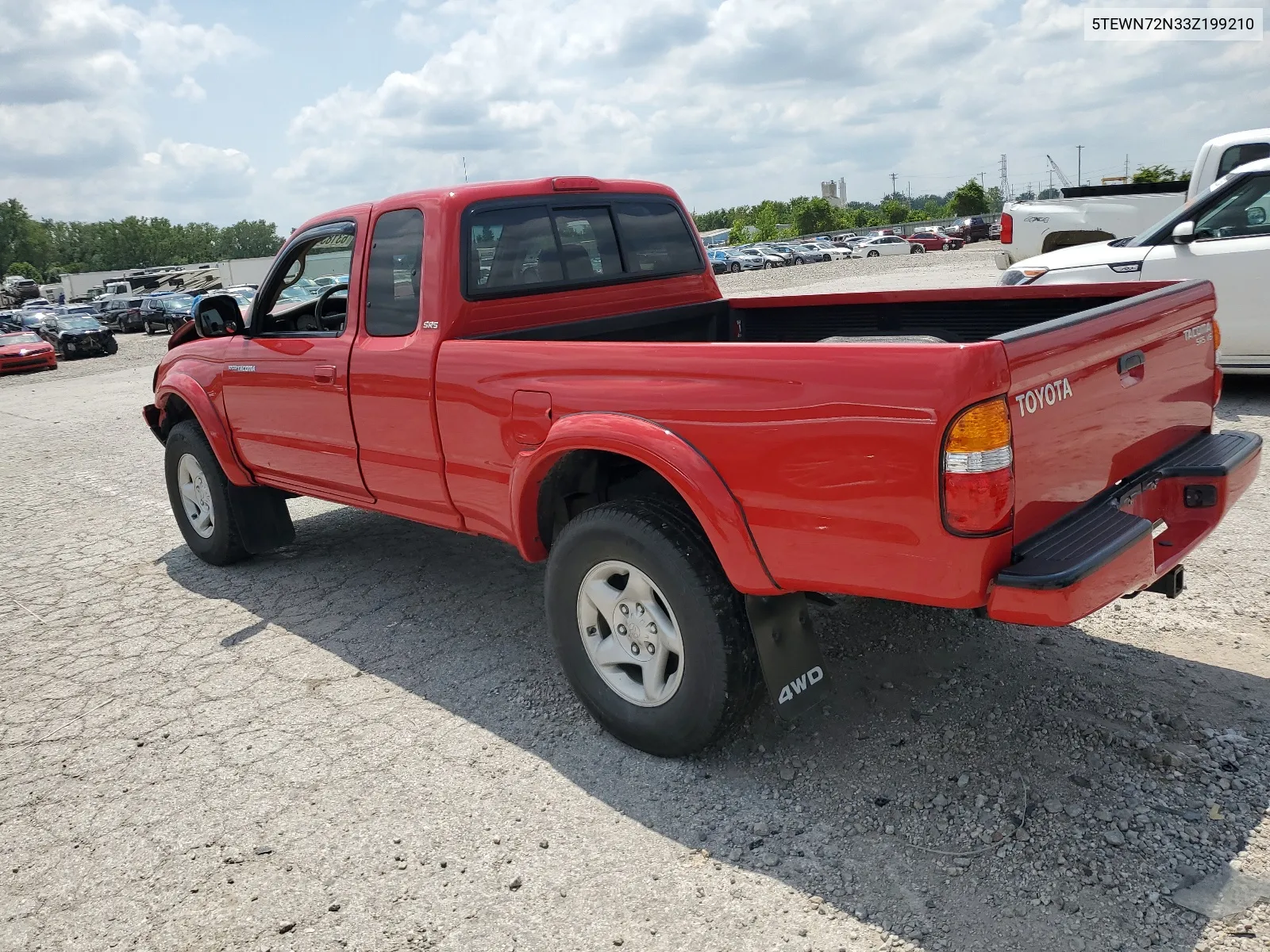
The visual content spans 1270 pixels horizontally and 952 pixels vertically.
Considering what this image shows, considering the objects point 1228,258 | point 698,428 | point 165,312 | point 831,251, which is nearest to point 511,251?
point 698,428

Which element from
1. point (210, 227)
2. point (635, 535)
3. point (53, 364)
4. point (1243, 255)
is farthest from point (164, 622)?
point (210, 227)

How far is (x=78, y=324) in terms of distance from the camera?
96.7ft

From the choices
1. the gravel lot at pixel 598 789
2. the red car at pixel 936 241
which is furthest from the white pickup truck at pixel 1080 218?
the red car at pixel 936 241

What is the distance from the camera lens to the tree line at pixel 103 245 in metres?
148

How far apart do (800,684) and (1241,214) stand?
6.69m

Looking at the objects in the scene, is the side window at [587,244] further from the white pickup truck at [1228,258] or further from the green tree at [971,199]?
the green tree at [971,199]

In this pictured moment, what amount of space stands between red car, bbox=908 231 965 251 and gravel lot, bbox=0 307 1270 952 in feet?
154

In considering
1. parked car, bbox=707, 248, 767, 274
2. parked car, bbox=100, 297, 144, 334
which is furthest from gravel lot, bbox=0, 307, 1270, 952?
parked car, bbox=707, 248, 767, 274

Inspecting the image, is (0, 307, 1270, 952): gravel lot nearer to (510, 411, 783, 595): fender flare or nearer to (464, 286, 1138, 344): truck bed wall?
(510, 411, 783, 595): fender flare

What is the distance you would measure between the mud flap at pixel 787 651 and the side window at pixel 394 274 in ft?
6.60

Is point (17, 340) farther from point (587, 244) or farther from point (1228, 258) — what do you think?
point (1228, 258)

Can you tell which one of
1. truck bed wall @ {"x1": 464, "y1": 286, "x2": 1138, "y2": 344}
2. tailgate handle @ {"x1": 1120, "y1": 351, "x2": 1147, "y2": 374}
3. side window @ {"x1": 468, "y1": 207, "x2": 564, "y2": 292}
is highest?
side window @ {"x1": 468, "y1": 207, "x2": 564, "y2": 292}

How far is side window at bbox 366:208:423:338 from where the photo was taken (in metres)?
4.27

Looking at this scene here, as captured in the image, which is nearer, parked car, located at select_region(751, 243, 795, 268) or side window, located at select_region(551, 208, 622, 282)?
side window, located at select_region(551, 208, 622, 282)
